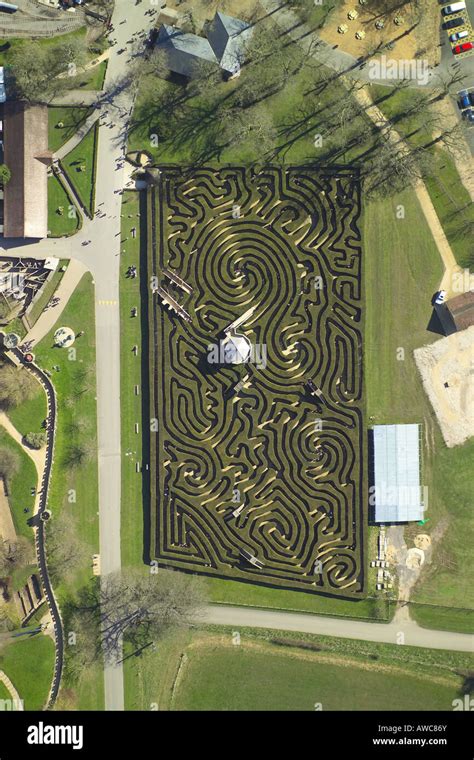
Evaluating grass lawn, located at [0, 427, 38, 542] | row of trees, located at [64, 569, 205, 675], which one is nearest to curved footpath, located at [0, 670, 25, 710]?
row of trees, located at [64, 569, 205, 675]

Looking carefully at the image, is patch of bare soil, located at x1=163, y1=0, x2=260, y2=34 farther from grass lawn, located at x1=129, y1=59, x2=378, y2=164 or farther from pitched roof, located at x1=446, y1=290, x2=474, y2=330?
pitched roof, located at x1=446, y1=290, x2=474, y2=330

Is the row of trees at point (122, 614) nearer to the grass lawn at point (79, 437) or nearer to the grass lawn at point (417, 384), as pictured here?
the grass lawn at point (79, 437)

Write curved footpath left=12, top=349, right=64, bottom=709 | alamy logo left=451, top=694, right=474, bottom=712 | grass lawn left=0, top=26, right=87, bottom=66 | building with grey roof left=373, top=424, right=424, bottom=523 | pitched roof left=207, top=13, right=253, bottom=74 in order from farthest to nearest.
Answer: curved footpath left=12, top=349, right=64, bottom=709 < grass lawn left=0, top=26, right=87, bottom=66 < alamy logo left=451, top=694, right=474, bottom=712 < building with grey roof left=373, top=424, right=424, bottom=523 < pitched roof left=207, top=13, right=253, bottom=74

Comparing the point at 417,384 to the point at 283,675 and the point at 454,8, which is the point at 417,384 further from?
the point at 454,8

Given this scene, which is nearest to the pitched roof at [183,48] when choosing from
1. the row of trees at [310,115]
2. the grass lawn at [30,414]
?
the row of trees at [310,115]

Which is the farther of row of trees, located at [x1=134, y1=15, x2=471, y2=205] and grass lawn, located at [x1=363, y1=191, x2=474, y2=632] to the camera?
grass lawn, located at [x1=363, y1=191, x2=474, y2=632]

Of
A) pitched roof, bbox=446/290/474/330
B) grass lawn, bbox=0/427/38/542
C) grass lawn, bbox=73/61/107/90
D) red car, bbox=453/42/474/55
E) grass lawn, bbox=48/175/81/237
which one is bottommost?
grass lawn, bbox=0/427/38/542

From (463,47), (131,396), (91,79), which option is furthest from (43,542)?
(463,47)
